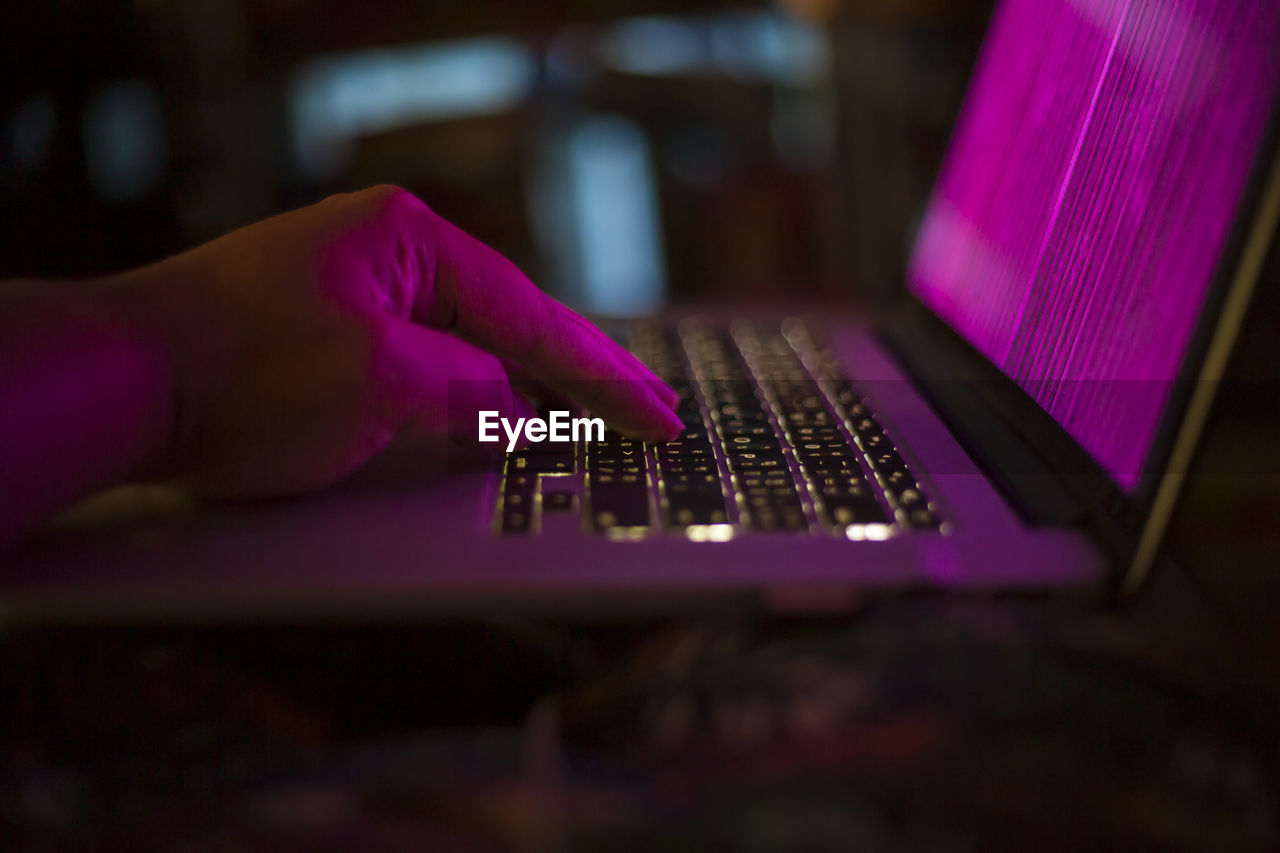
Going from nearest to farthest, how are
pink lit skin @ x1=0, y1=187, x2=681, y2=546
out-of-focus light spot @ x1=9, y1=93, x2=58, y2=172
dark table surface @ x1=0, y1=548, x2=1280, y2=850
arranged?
dark table surface @ x1=0, y1=548, x2=1280, y2=850 < pink lit skin @ x1=0, y1=187, x2=681, y2=546 < out-of-focus light spot @ x1=9, y1=93, x2=58, y2=172

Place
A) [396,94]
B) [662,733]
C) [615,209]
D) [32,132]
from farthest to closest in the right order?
1. [615,209]
2. [396,94]
3. [32,132]
4. [662,733]

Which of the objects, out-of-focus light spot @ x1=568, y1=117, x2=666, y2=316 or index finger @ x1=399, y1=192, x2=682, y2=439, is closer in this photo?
index finger @ x1=399, y1=192, x2=682, y2=439

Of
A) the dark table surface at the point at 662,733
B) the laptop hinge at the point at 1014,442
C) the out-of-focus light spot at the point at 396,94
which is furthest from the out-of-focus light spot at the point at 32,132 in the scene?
the laptop hinge at the point at 1014,442

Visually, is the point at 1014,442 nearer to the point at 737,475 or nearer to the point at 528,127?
the point at 737,475

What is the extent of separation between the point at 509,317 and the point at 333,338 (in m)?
0.10

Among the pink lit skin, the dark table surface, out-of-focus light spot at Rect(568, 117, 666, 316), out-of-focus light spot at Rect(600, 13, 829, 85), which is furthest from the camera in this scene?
out-of-focus light spot at Rect(568, 117, 666, 316)

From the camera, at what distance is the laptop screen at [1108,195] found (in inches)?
14.3

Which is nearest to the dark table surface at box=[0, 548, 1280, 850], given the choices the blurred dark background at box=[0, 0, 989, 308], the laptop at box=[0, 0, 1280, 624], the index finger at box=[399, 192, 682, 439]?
the laptop at box=[0, 0, 1280, 624]

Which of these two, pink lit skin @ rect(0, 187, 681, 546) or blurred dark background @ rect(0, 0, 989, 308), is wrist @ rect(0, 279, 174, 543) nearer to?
pink lit skin @ rect(0, 187, 681, 546)

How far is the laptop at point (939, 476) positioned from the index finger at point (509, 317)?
0.15ft

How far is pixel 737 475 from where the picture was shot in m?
0.45

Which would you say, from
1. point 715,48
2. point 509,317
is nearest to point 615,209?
point 715,48

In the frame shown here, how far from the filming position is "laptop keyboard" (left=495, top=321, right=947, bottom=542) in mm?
394

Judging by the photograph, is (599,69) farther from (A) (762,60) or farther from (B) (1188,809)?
(B) (1188,809)
